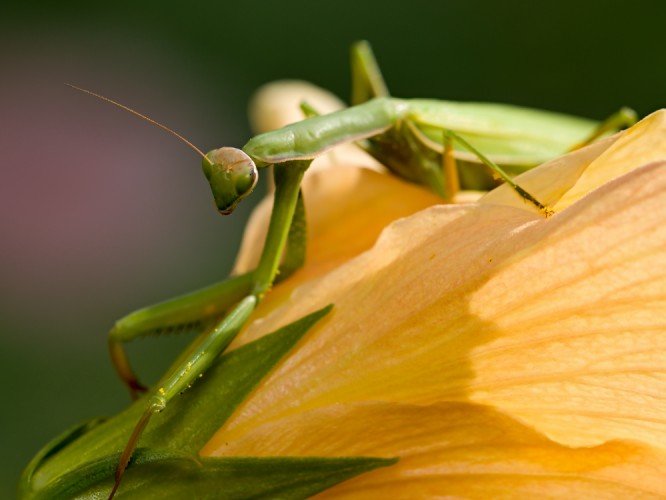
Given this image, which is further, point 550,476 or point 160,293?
point 160,293

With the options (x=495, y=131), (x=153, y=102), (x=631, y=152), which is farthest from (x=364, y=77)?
(x=153, y=102)

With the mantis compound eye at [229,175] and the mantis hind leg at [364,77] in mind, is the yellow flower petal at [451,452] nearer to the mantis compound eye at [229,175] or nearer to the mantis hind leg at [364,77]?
the mantis compound eye at [229,175]

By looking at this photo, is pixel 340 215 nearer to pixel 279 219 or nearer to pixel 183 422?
pixel 279 219

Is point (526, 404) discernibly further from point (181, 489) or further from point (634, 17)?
point (634, 17)

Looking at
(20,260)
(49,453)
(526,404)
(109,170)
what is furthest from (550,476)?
(109,170)

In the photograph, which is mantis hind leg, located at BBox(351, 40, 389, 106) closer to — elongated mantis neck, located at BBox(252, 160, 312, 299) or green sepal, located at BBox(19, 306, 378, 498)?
elongated mantis neck, located at BBox(252, 160, 312, 299)

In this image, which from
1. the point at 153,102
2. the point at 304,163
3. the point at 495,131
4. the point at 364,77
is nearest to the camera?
the point at 304,163

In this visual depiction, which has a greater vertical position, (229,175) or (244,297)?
(229,175)
